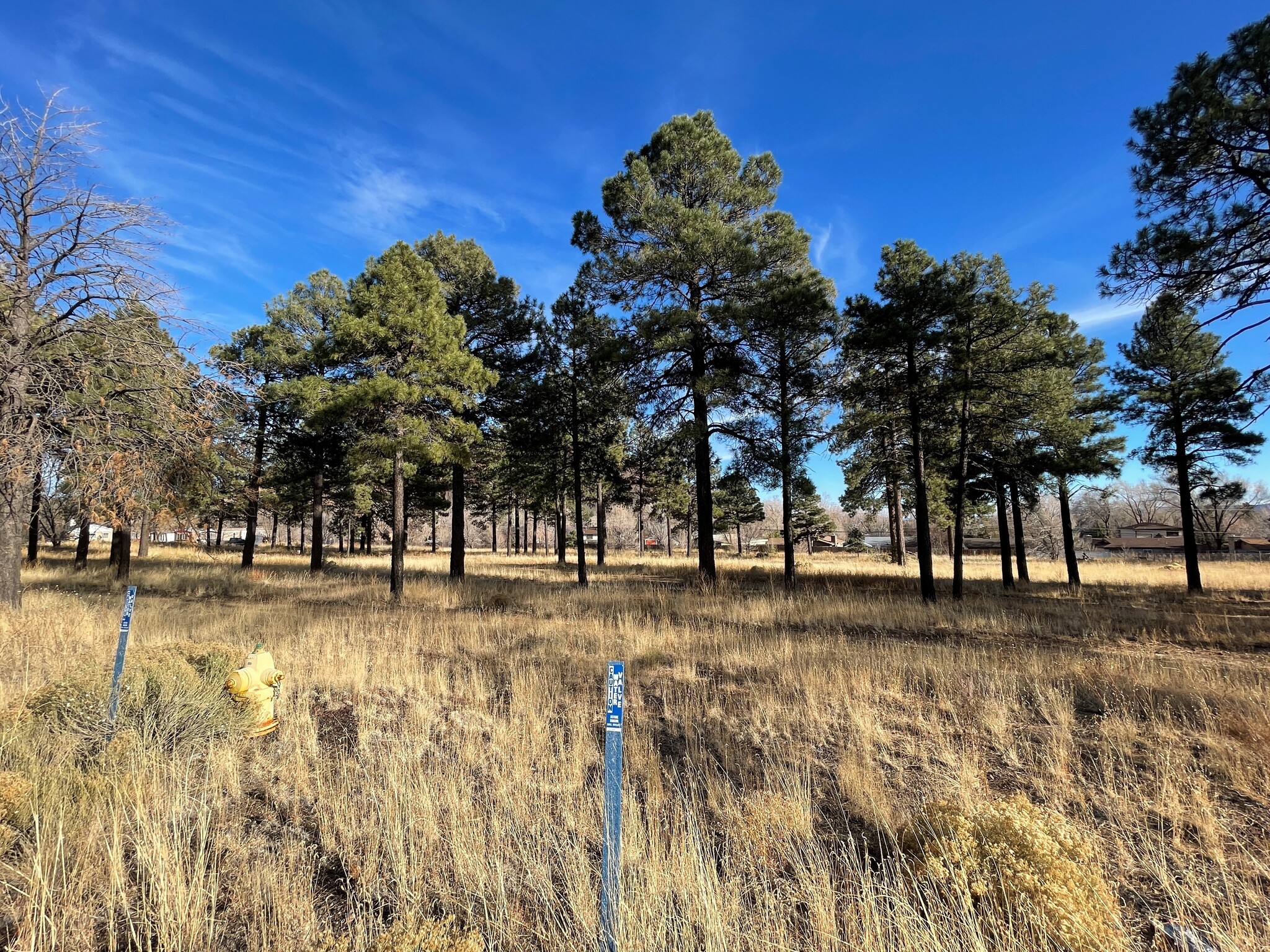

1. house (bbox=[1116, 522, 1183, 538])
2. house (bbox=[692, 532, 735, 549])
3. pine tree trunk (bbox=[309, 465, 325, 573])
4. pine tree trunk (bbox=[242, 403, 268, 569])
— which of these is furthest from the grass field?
house (bbox=[1116, 522, 1183, 538])

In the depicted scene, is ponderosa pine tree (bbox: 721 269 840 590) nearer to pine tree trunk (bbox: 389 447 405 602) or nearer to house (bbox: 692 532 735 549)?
pine tree trunk (bbox: 389 447 405 602)

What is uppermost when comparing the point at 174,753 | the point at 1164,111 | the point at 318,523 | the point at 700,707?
the point at 1164,111

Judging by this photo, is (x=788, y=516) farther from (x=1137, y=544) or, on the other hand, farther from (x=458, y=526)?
(x=1137, y=544)

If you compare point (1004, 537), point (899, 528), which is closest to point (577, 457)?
point (1004, 537)

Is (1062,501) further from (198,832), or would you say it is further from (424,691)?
(198,832)

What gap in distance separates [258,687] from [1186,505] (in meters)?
27.2

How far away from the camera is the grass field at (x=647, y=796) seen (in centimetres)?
231

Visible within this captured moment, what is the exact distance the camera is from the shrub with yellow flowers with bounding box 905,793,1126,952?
2113 mm

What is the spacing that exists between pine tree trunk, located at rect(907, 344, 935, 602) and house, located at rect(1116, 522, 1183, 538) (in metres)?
74.3

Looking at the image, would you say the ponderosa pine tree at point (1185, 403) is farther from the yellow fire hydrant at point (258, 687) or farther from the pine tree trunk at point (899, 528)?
the yellow fire hydrant at point (258, 687)

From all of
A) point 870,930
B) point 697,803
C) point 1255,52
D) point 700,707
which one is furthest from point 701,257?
point 870,930

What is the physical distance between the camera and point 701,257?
14.3 m

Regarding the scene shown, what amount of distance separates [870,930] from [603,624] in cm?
828

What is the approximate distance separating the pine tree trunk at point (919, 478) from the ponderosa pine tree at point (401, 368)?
1257 cm
